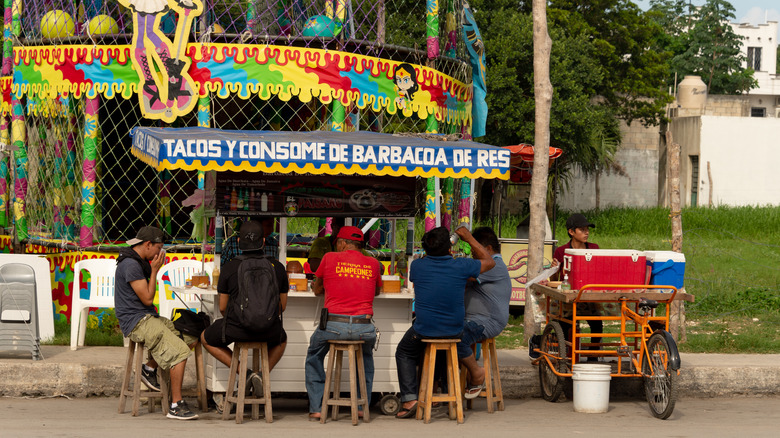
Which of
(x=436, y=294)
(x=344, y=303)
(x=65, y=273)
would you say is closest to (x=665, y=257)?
(x=436, y=294)

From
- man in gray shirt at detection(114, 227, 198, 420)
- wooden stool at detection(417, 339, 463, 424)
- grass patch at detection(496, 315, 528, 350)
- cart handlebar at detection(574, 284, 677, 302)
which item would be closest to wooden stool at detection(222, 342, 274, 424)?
man in gray shirt at detection(114, 227, 198, 420)

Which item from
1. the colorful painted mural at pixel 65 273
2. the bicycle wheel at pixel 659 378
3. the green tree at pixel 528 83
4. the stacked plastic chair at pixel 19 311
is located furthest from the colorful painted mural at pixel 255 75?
the green tree at pixel 528 83

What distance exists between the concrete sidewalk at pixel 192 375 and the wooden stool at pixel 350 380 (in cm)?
185

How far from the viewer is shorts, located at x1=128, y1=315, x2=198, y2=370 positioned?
740cm

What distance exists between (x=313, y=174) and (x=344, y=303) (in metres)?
1.44

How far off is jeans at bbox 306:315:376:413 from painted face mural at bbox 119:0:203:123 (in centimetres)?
478

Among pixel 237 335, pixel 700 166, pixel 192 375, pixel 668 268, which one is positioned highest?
pixel 700 166

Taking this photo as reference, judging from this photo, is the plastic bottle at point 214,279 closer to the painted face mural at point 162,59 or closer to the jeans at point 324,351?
the jeans at point 324,351

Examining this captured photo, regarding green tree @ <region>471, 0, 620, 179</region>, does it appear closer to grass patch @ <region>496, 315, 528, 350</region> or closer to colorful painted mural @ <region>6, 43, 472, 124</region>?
grass patch @ <region>496, 315, 528, 350</region>

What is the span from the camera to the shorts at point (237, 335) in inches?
286

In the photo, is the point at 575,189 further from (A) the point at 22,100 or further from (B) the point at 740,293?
(A) the point at 22,100

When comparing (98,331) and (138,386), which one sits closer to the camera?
(138,386)

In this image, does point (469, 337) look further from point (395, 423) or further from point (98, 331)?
point (98, 331)

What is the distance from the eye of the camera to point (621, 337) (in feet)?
26.5
